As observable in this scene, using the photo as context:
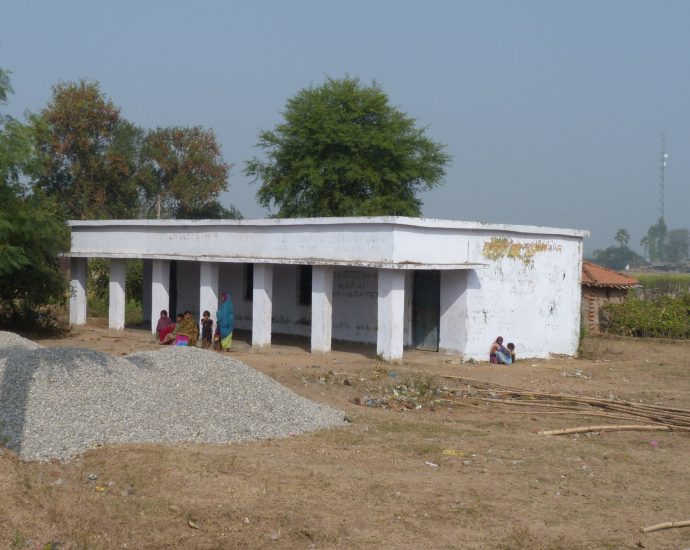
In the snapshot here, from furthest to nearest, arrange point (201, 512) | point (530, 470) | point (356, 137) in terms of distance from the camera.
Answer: point (356, 137)
point (530, 470)
point (201, 512)

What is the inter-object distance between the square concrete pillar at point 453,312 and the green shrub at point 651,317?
1051 cm

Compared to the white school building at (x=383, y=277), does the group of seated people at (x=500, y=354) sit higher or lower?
lower

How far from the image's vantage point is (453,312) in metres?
20.7

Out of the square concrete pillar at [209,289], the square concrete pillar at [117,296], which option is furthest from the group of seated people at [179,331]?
the square concrete pillar at [117,296]

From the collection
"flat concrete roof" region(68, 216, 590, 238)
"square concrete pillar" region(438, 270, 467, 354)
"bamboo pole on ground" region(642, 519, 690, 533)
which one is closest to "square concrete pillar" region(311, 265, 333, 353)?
"flat concrete roof" region(68, 216, 590, 238)

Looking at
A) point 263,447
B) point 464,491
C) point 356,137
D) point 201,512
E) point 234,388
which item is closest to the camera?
point 201,512

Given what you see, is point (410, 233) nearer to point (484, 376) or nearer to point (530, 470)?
point (484, 376)

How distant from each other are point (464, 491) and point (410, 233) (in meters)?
10.1

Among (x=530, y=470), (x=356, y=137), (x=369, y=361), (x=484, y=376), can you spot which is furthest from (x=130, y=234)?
(x=530, y=470)

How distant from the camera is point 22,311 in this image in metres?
23.7

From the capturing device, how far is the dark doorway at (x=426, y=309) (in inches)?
843

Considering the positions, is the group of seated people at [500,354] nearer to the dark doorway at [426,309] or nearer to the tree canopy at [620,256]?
the dark doorway at [426,309]

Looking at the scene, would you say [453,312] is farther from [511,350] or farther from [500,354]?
[511,350]

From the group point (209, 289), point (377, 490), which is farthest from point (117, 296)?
point (377, 490)
